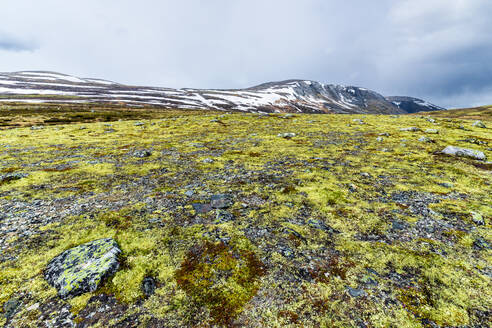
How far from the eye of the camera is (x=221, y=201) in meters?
14.5

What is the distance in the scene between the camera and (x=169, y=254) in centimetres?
923

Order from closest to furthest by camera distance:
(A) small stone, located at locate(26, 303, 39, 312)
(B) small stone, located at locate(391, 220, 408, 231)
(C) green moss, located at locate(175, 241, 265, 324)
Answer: (A) small stone, located at locate(26, 303, 39, 312)
(C) green moss, located at locate(175, 241, 265, 324)
(B) small stone, located at locate(391, 220, 408, 231)

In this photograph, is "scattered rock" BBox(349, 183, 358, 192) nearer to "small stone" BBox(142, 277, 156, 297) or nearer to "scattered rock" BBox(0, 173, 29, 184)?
"small stone" BBox(142, 277, 156, 297)

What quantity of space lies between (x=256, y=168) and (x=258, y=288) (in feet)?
48.7

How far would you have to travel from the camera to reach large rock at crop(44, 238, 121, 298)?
7355 millimetres

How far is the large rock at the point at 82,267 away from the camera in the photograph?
736cm

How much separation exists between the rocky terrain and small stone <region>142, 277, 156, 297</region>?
5 cm

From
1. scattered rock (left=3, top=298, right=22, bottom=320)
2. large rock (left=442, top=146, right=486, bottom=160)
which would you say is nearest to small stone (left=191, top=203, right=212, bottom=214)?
scattered rock (left=3, top=298, right=22, bottom=320)

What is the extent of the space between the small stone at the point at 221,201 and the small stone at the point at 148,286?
623cm

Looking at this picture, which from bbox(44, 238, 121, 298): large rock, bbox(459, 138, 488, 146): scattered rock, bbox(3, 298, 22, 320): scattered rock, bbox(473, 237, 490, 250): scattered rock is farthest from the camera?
bbox(459, 138, 488, 146): scattered rock

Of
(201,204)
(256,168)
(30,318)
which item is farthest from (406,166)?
(30,318)

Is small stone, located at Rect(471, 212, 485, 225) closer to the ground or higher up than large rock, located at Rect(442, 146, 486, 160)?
closer to the ground

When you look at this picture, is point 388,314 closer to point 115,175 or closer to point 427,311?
point 427,311

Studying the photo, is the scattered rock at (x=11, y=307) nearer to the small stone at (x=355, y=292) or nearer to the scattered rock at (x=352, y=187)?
the small stone at (x=355, y=292)
